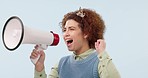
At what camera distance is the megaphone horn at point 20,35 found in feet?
3.61

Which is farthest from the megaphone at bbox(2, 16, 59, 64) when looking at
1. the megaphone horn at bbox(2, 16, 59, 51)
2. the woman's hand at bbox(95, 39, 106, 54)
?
the woman's hand at bbox(95, 39, 106, 54)

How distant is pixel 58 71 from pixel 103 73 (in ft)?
0.89

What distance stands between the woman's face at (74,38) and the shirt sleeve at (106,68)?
135 millimetres

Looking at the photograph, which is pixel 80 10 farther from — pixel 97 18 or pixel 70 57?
pixel 70 57

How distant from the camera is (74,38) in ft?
3.71

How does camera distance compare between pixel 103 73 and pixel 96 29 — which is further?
pixel 96 29

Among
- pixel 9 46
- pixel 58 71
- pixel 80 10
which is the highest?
pixel 80 10

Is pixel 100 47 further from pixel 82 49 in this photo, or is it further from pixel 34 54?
pixel 34 54

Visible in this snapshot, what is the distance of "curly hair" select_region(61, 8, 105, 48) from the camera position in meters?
1.18

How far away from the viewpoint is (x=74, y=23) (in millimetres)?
1167

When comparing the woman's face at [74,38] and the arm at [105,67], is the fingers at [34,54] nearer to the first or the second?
the woman's face at [74,38]

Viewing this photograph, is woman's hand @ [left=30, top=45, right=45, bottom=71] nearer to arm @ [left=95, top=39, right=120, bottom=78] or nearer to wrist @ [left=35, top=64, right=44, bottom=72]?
wrist @ [left=35, top=64, right=44, bottom=72]

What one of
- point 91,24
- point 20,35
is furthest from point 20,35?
point 91,24

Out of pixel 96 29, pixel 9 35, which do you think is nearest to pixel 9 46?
pixel 9 35
